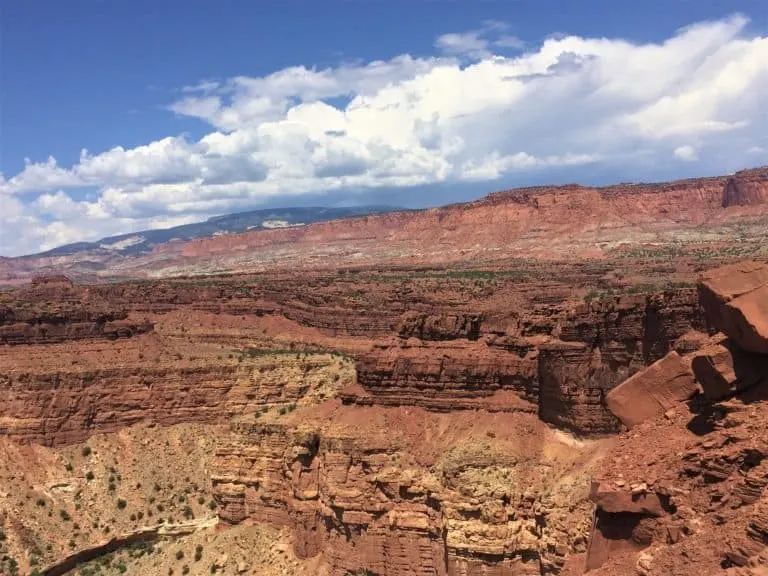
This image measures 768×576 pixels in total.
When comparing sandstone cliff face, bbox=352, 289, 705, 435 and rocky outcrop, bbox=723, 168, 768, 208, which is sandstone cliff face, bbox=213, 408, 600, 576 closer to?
sandstone cliff face, bbox=352, 289, 705, 435

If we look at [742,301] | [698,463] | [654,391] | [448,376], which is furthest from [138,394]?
[742,301]

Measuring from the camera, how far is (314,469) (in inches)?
1401

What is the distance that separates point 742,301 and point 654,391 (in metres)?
2.94

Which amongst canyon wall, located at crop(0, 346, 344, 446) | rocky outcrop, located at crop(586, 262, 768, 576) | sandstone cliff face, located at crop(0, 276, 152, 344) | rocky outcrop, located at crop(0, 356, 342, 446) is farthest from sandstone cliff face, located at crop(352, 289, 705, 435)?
sandstone cliff face, located at crop(0, 276, 152, 344)

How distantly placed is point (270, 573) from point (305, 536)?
2246 millimetres

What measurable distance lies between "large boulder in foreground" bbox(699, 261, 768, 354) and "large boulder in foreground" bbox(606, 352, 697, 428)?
1.40 metres

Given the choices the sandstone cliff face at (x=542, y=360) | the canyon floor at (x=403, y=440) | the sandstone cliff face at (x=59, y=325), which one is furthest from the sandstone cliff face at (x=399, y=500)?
the sandstone cliff face at (x=59, y=325)

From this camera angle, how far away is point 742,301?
44.9 feet

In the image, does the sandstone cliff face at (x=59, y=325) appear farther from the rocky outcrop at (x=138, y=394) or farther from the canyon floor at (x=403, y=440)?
the rocky outcrop at (x=138, y=394)

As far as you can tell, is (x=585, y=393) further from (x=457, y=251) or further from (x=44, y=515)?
(x=457, y=251)

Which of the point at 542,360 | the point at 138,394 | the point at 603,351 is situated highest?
the point at 603,351

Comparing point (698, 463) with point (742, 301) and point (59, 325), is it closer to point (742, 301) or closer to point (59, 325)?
point (742, 301)

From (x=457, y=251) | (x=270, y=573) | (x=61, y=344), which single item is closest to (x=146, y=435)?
(x=61, y=344)

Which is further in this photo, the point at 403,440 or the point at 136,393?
the point at 136,393
